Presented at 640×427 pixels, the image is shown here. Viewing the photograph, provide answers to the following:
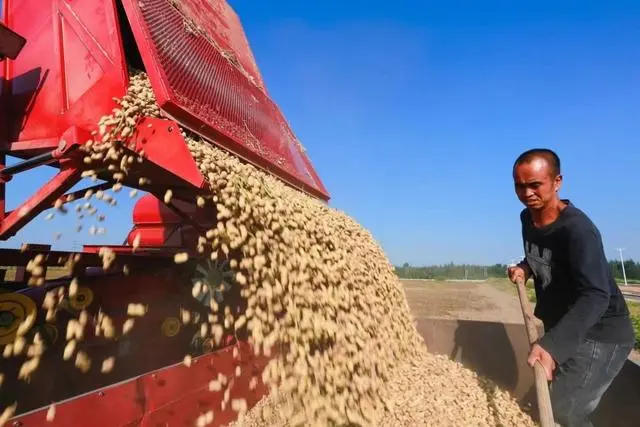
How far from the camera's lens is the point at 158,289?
2.91 m

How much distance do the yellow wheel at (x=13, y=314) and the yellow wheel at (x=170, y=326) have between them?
0.91 meters

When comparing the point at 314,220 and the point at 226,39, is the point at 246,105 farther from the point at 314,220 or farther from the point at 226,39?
the point at 314,220

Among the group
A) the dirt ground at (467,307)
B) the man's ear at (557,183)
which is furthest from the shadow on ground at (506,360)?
the man's ear at (557,183)

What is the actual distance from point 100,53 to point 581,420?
3404 millimetres

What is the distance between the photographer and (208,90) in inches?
100

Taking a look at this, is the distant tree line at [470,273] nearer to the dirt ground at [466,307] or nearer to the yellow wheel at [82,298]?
the dirt ground at [466,307]

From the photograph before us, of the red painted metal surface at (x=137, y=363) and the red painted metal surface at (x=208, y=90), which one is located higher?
the red painted metal surface at (x=208, y=90)

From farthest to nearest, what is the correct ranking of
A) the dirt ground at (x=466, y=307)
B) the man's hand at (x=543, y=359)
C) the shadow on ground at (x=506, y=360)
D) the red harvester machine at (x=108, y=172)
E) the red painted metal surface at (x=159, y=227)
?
the dirt ground at (x=466, y=307) < the red painted metal surface at (x=159, y=227) < the shadow on ground at (x=506, y=360) < the red harvester machine at (x=108, y=172) < the man's hand at (x=543, y=359)

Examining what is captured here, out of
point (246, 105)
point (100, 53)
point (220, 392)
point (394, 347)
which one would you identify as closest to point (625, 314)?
point (394, 347)

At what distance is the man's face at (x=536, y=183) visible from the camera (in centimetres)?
207

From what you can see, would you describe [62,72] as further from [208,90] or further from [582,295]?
[582,295]

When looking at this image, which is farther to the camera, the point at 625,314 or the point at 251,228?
the point at 251,228

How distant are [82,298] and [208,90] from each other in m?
1.65

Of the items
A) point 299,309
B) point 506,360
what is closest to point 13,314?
point 299,309
